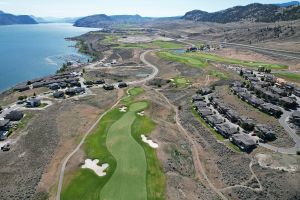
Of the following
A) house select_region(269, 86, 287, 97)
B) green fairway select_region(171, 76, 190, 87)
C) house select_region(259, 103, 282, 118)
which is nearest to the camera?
house select_region(259, 103, 282, 118)

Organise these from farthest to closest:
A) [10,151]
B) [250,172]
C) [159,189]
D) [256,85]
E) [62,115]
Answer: [256,85], [62,115], [10,151], [250,172], [159,189]

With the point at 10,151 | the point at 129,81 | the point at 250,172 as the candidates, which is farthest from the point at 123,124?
the point at 129,81

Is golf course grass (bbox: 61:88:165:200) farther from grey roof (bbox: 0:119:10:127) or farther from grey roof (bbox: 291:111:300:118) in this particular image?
grey roof (bbox: 291:111:300:118)

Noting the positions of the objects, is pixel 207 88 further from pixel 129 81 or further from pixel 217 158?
pixel 217 158

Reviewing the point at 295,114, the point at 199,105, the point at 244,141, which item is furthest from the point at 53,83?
the point at 295,114

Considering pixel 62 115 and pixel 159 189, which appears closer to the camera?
pixel 159 189

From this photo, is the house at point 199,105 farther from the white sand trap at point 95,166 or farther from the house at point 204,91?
the white sand trap at point 95,166

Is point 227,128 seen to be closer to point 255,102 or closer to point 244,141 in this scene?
point 244,141

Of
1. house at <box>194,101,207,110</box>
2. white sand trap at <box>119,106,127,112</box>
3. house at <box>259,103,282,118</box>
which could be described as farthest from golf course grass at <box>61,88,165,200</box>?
house at <box>259,103,282,118</box>
